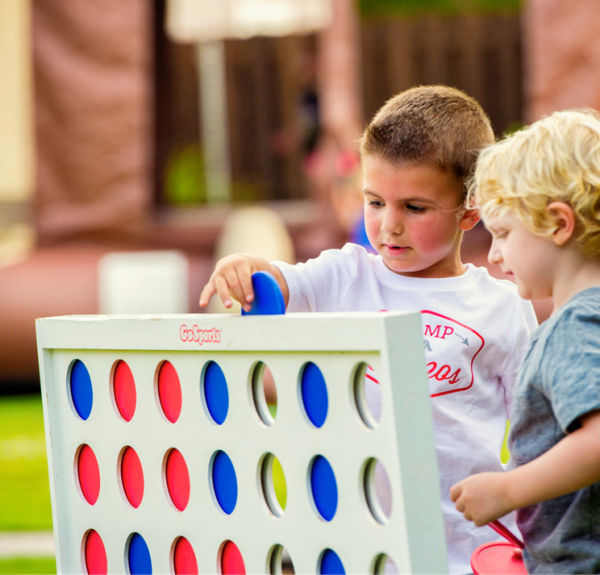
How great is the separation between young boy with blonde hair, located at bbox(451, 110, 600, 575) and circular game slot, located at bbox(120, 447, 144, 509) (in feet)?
1.15

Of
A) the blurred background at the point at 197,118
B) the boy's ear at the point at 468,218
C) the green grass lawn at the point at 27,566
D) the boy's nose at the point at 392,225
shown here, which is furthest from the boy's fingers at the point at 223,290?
the blurred background at the point at 197,118

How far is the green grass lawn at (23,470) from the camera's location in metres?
2.28

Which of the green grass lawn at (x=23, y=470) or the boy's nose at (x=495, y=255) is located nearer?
the boy's nose at (x=495, y=255)

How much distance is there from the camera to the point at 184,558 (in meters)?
0.86

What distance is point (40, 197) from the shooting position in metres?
4.45

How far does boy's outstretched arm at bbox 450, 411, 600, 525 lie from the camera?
703mm

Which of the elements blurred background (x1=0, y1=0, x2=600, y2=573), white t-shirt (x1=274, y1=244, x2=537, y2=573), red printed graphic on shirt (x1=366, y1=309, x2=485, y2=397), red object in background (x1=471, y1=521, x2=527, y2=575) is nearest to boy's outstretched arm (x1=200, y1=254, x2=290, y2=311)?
white t-shirt (x1=274, y1=244, x2=537, y2=573)

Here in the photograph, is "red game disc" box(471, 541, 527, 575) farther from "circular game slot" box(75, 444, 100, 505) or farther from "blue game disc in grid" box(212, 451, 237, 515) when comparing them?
"circular game slot" box(75, 444, 100, 505)

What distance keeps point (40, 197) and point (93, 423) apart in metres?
3.80

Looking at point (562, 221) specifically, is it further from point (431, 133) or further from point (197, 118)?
point (197, 118)

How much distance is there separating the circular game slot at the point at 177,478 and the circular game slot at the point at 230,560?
65mm

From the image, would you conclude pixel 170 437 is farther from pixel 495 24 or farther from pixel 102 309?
pixel 495 24

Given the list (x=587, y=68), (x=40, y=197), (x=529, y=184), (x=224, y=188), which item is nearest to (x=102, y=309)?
(x=40, y=197)

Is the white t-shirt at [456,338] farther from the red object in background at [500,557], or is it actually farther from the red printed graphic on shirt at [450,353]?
the red object in background at [500,557]
